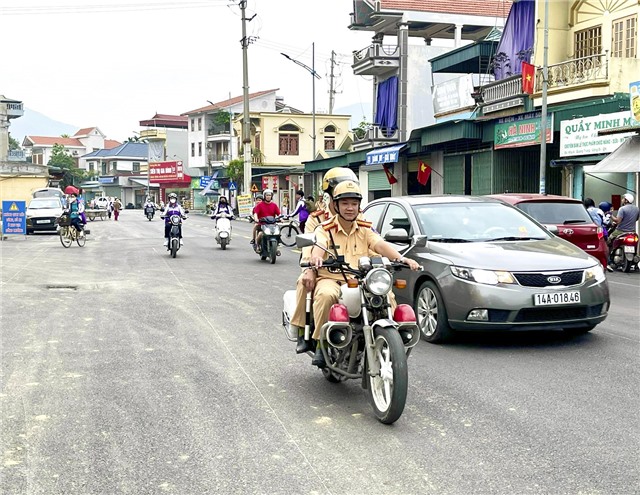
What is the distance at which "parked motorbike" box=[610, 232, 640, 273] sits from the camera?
1744cm

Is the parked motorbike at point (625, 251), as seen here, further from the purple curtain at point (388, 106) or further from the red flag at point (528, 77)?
the purple curtain at point (388, 106)

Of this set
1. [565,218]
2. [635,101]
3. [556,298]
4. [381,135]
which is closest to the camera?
[556,298]

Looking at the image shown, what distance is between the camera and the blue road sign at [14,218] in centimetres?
2995

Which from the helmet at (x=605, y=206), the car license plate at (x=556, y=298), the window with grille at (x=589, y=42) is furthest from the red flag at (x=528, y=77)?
the car license plate at (x=556, y=298)

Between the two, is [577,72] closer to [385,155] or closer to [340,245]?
[385,155]

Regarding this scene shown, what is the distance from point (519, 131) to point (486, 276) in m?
19.4

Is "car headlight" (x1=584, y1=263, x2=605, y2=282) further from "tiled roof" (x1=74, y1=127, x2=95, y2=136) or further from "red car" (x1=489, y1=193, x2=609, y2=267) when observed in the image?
"tiled roof" (x1=74, y1=127, x2=95, y2=136)

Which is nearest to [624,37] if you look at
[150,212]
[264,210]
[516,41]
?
[516,41]

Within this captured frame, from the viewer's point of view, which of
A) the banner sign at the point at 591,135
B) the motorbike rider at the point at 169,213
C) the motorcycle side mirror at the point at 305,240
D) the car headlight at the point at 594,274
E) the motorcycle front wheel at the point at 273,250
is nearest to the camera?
the motorcycle side mirror at the point at 305,240

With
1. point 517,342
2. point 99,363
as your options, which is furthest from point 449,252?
point 99,363

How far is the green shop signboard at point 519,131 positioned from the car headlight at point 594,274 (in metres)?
16.8

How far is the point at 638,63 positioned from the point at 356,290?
21.2 meters

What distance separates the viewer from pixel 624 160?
19.1 m

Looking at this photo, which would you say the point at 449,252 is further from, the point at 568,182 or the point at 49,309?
the point at 568,182
